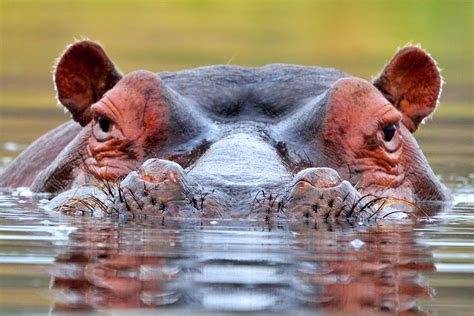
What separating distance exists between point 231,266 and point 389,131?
2876mm

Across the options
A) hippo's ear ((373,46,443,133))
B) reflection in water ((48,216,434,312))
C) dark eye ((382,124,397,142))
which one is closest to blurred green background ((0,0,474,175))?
hippo's ear ((373,46,443,133))

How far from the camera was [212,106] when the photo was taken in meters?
8.48

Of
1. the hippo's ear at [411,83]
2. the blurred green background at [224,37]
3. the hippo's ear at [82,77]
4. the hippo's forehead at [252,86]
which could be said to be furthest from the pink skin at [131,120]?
the blurred green background at [224,37]

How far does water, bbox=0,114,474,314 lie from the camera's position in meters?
4.89

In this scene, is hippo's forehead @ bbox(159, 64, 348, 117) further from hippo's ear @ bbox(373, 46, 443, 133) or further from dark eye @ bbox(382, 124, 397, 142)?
dark eye @ bbox(382, 124, 397, 142)

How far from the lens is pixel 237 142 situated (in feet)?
24.6

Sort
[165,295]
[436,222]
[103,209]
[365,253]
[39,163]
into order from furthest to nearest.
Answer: [39,163], [436,222], [103,209], [365,253], [165,295]

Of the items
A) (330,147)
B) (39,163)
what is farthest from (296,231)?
(39,163)

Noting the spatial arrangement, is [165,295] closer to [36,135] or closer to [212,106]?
[212,106]

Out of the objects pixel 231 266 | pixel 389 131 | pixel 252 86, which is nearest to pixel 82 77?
pixel 252 86

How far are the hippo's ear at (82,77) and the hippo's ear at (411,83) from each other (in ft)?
5.75

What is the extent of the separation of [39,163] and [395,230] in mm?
3502

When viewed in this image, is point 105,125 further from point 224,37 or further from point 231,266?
point 224,37

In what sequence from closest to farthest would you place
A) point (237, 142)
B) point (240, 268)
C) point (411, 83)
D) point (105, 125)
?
1. point (240, 268)
2. point (237, 142)
3. point (105, 125)
4. point (411, 83)
